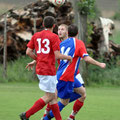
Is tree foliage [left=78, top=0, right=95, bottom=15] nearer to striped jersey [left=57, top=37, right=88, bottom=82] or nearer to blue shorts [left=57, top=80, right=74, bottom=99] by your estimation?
striped jersey [left=57, top=37, right=88, bottom=82]

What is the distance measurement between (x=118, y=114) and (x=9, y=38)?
10216 mm

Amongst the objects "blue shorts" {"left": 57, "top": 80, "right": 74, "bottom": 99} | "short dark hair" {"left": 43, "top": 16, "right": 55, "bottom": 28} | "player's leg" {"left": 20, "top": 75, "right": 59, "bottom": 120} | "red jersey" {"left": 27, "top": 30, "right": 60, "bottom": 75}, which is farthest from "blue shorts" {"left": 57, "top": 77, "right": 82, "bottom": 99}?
"short dark hair" {"left": 43, "top": 16, "right": 55, "bottom": 28}

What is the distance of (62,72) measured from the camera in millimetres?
6219

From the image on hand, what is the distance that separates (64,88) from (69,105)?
268cm

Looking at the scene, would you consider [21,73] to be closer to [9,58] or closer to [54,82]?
[9,58]

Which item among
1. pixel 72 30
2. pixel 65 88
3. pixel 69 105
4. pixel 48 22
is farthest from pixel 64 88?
pixel 69 105

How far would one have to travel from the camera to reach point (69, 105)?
8859mm

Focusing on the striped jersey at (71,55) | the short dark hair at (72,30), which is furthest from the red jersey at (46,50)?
the short dark hair at (72,30)

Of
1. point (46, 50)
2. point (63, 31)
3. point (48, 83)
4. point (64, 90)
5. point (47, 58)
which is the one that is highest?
point (63, 31)

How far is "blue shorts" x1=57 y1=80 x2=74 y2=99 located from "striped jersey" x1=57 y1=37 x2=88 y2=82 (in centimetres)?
7

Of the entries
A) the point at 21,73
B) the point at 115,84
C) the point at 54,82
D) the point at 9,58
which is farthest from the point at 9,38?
the point at 54,82

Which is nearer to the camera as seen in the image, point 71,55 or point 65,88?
point 71,55

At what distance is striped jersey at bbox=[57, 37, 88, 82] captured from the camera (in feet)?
20.0

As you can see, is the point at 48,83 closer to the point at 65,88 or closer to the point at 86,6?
the point at 65,88
